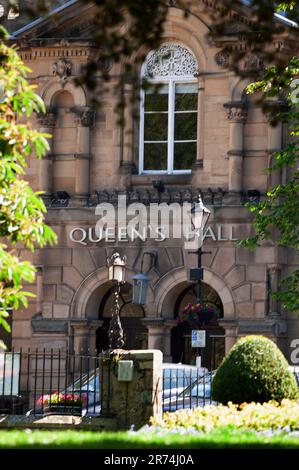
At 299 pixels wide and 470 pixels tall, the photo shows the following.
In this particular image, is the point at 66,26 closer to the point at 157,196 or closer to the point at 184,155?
the point at 184,155

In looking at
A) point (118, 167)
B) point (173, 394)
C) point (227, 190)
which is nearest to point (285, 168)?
point (227, 190)

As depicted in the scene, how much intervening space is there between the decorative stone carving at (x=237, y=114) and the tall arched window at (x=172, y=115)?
4.16 ft

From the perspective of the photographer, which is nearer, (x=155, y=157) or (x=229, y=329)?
(x=229, y=329)

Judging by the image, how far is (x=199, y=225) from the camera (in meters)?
37.3

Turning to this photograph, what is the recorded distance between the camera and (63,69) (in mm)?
42750

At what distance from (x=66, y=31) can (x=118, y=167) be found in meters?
3.57

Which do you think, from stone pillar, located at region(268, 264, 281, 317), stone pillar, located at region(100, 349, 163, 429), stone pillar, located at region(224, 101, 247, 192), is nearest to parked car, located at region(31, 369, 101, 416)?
stone pillar, located at region(100, 349, 163, 429)

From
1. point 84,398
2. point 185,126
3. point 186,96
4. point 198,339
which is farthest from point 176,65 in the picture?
point 84,398

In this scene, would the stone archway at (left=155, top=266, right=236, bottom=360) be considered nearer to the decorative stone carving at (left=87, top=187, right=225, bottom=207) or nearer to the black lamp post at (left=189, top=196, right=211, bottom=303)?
the black lamp post at (left=189, top=196, right=211, bottom=303)

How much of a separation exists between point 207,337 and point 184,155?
4.42 m

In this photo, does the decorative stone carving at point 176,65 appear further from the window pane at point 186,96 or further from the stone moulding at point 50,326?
the stone moulding at point 50,326

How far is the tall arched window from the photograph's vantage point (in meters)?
42.3

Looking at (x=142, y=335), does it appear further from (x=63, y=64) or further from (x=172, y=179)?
(x=63, y=64)
